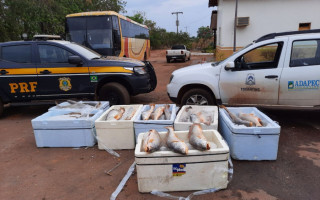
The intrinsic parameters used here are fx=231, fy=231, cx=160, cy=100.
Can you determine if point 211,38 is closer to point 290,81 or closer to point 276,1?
point 276,1

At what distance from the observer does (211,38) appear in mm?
39250

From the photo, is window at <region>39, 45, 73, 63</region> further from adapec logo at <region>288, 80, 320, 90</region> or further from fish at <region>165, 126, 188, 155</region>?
adapec logo at <region>288, 80, 320, 90</region>

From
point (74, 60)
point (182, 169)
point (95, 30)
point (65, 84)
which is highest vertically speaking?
point (95, 30)

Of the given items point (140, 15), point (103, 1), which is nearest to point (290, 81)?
point (103, 1)

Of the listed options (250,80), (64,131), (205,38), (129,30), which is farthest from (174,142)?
(205,38)

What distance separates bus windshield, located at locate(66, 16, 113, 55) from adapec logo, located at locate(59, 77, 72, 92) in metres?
5.54

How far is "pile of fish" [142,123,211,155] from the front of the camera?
8.84 feet

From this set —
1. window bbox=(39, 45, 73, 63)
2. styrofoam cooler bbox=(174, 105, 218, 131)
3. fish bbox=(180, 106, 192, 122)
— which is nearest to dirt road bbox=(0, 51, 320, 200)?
styrofoam cooler bbox=(174, 105, 218, 131)

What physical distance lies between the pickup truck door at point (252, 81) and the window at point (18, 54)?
4.68m

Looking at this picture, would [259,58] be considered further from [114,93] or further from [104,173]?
[104,173]

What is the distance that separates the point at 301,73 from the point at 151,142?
3.40 meters

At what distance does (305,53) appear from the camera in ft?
14.8

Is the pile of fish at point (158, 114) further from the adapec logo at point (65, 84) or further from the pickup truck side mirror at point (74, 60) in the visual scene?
the adapec logo at point (65, 84)

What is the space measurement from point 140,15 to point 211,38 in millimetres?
14016
